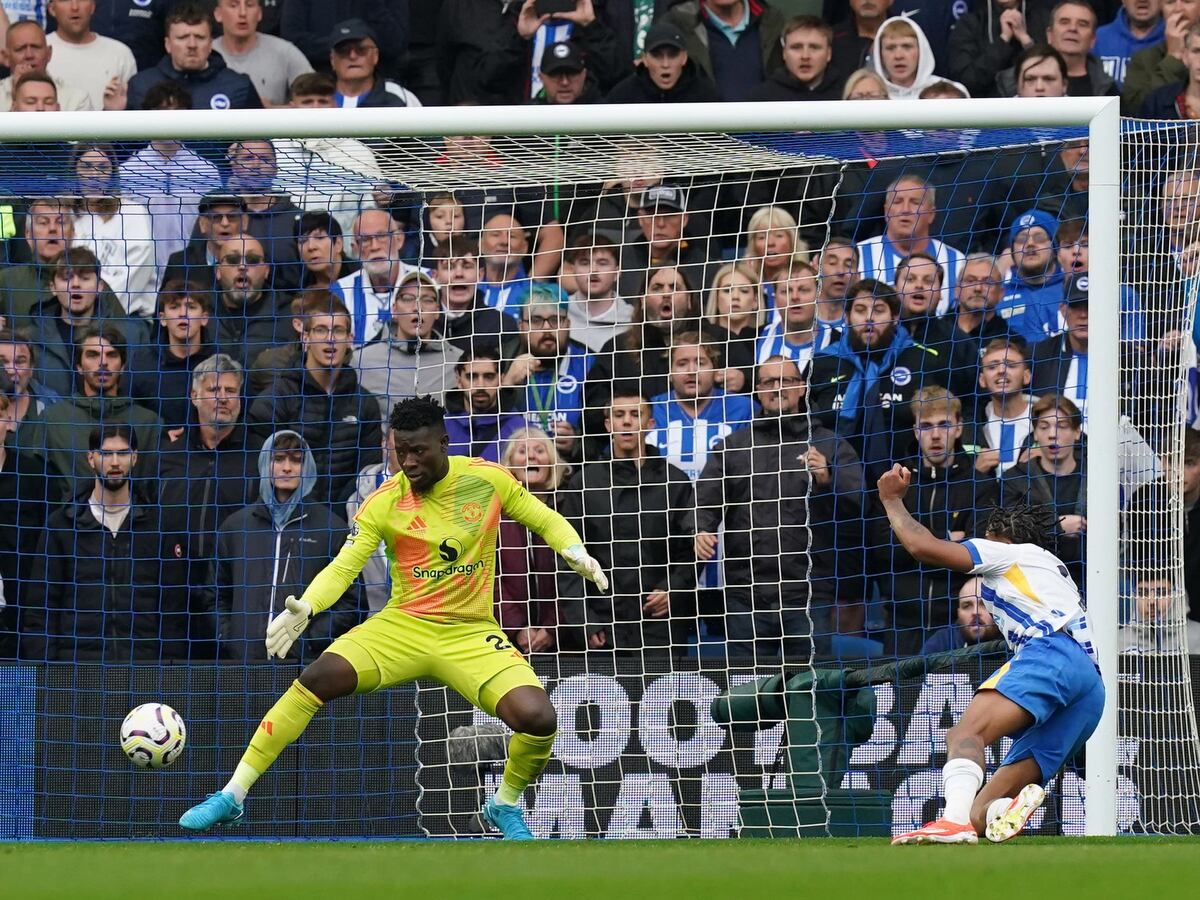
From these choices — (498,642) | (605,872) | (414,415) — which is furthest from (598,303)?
(605,872)

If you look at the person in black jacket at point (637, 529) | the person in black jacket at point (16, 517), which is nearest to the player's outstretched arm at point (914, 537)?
the person in black jacket at point (637, 529)

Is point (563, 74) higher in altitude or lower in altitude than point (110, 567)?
higher

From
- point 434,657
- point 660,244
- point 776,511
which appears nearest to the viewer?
point 434,657

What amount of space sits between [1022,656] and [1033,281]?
10.3 feet

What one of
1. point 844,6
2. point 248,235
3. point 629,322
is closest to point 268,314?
point 248,235

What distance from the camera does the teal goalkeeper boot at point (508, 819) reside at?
→ 8.45 m

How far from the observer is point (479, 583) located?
854 cm

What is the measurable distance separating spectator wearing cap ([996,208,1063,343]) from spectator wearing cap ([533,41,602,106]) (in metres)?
2.94

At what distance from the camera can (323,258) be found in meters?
10.2

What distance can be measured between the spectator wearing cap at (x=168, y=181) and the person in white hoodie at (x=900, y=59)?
4204mm

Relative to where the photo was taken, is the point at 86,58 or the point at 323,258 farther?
the point at 86,58

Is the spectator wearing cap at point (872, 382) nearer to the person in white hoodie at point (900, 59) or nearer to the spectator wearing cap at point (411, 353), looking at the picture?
the person in white hoodie at point (900, 59)

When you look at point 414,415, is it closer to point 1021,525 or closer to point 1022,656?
point 1021,525

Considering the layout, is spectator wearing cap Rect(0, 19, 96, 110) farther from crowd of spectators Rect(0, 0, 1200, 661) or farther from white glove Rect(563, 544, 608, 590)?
white glove Rect(563, 544, 608, 590)
